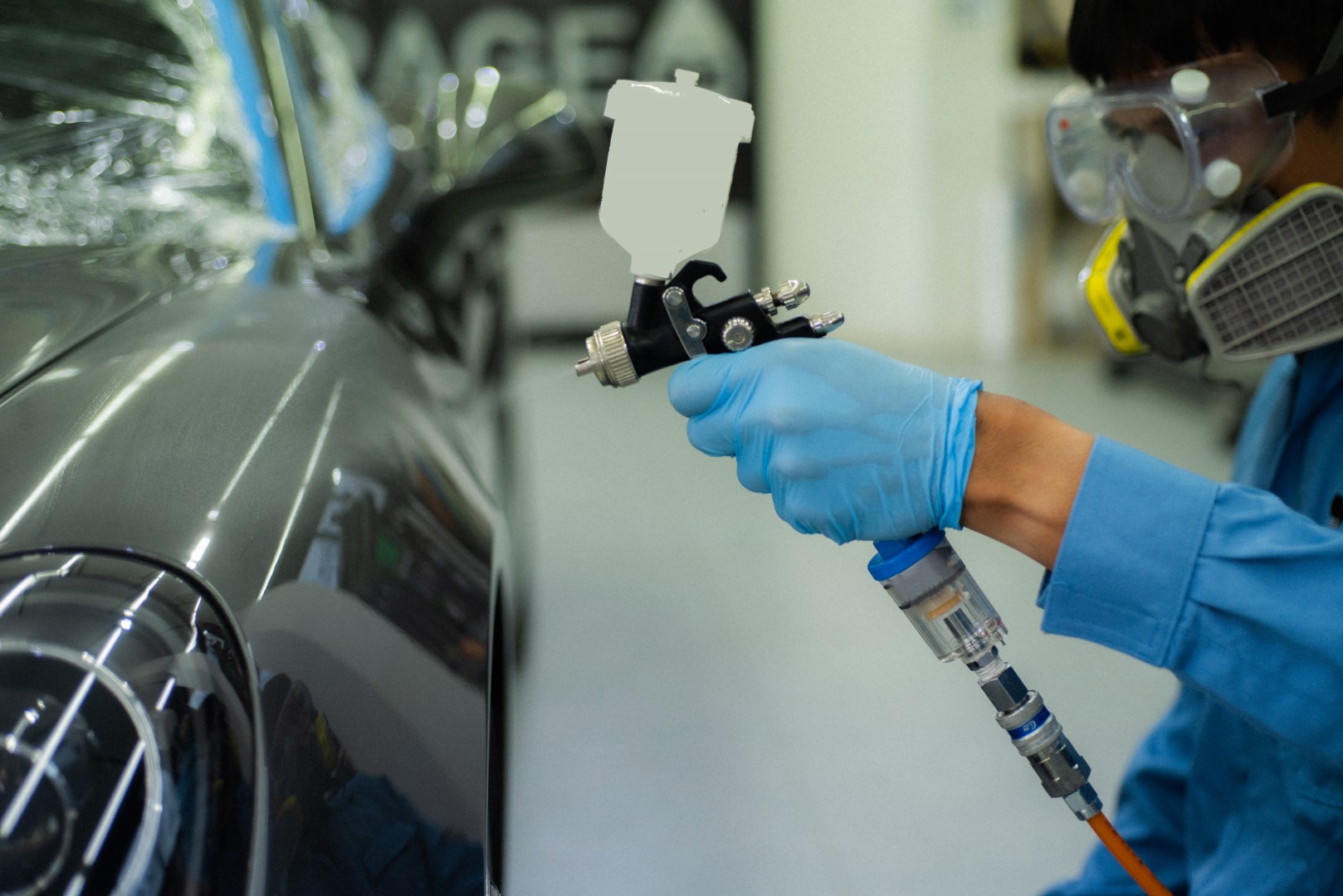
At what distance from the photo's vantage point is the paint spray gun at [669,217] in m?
0.65

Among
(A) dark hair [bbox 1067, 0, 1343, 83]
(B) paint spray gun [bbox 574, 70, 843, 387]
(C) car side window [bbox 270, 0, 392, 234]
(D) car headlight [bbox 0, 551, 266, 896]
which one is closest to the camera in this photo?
(D) car headlight [bbox 0, 551, 266, 896]

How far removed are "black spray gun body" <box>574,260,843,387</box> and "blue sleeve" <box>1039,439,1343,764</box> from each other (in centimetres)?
22

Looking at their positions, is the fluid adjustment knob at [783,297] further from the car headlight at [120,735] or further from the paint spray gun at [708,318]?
the car headlight at [120,735]

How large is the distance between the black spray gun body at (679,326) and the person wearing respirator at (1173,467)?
19 millimetres

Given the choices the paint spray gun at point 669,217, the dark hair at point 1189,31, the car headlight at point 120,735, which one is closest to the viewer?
the car headlight at point 120,735

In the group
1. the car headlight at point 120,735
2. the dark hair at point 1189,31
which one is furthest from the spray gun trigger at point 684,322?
the dark hair at point 1189,31

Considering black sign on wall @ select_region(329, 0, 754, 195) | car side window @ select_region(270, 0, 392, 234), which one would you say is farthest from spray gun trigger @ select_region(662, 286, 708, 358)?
black sign on wall @ select_region(329, 0, 754, 195)

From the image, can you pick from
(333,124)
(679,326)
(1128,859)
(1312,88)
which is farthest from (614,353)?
(333,124)

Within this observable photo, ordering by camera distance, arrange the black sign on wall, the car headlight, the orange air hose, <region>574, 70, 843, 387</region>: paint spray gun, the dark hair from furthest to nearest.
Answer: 1. the black sign on wall
2. the dark hair
3. the orange air hose
4. <region>574, 70, 843, 387</region>: paint spray gun
5. the car headlight

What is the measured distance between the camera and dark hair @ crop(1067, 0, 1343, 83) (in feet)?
2.89

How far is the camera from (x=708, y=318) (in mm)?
723

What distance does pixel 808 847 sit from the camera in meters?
1.51

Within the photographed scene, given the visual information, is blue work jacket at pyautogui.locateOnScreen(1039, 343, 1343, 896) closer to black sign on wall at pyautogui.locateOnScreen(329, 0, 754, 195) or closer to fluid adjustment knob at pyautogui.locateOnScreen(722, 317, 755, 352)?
fluid adjustment knob at pyautogui.locateOnScreen(722, 317, 755, 352)

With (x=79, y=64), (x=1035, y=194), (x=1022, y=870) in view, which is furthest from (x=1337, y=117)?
(x=1035, y=194)
